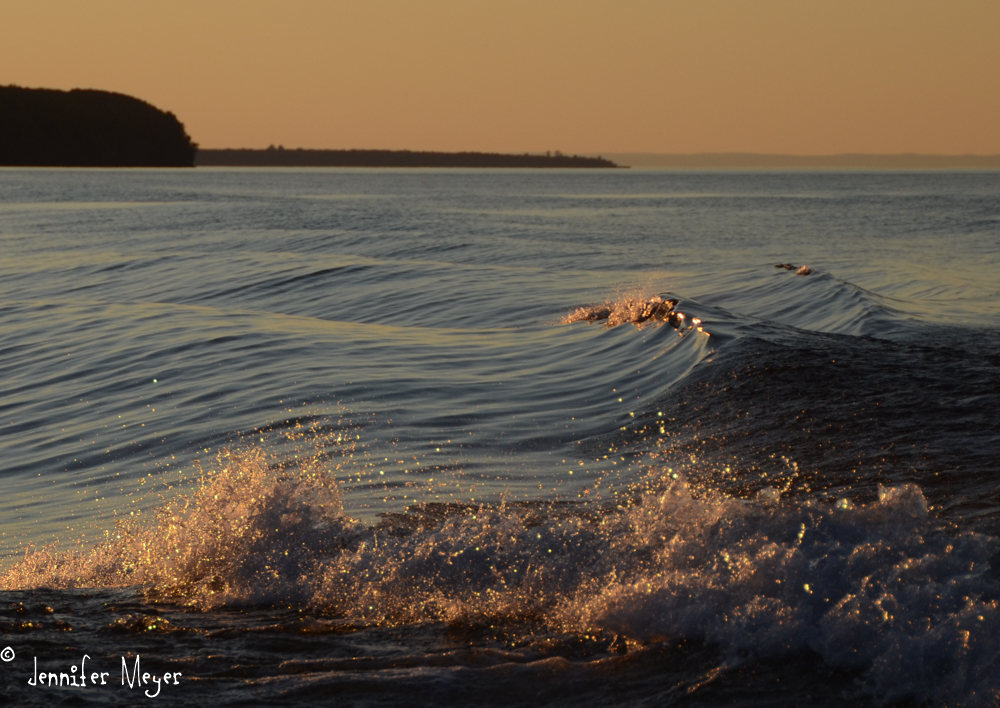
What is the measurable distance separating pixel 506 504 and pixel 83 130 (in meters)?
194

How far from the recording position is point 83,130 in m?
180

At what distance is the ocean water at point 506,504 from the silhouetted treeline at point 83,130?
174m

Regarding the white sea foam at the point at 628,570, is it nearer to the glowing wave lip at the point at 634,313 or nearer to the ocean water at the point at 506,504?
the ocean water at the point at 506,504

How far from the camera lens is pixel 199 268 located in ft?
88.2

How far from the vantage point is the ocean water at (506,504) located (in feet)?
15.2

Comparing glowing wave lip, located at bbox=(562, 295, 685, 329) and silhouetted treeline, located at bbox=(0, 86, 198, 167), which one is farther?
silhouetted treeline, located at bbox=(0, 86, 198, 167)

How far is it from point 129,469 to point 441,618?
4778 mm
